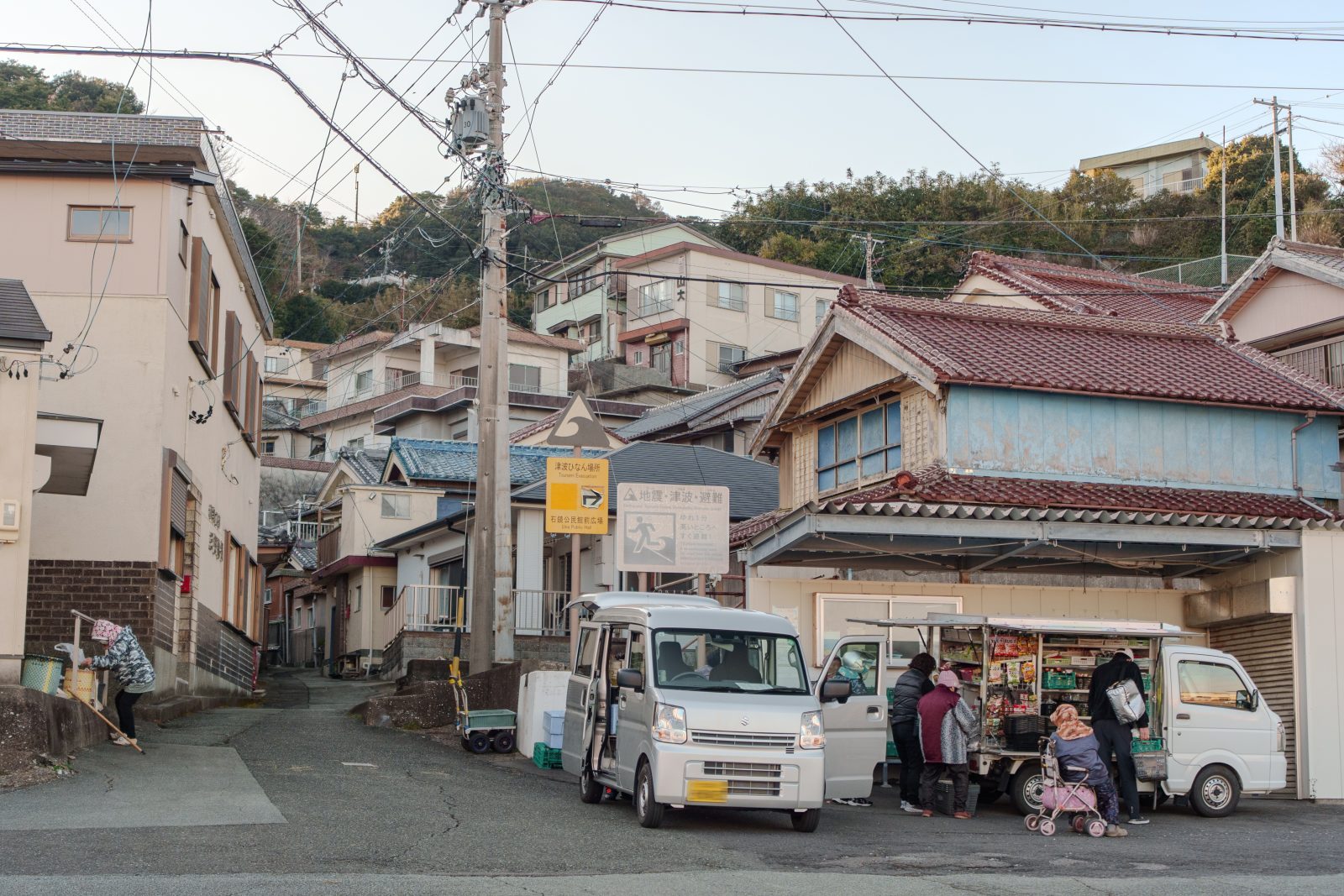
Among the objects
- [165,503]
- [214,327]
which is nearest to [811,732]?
[165,503]

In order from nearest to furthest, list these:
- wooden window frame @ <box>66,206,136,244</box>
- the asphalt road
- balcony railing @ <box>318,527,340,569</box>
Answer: the asphalt road, wooden window frame @ <box>66,206,136,244</box>, balcony railing @ <box>318,527,340,569</box>

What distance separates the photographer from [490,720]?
64.2 ft

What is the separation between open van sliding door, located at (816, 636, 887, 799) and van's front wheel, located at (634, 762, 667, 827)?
218cm

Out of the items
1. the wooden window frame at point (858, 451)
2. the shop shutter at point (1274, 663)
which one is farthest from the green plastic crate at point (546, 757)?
the shop shutter at point (1274, 663)

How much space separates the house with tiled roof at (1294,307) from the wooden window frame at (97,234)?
64.7ft

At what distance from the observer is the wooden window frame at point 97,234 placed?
68.6ft

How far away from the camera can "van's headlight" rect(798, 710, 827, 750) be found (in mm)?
12961

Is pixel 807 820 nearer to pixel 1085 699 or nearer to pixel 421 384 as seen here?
pixel 1085 699

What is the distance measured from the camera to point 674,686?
13297 mm

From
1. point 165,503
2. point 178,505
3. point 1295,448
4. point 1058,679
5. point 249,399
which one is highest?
point 249,399

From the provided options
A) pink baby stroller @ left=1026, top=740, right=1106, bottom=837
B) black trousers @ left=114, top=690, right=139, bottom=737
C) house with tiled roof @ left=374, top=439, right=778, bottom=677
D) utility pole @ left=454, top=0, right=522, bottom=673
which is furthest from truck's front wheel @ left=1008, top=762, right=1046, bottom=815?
house with tiled roof @ left=374, top=439, right=778, bottom=677

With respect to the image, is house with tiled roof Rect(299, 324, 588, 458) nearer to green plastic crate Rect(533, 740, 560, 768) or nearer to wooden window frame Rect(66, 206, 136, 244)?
wooden window frame Rect(66, 206, 136, 244)

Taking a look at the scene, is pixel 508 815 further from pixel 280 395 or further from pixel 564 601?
pixel 280 395

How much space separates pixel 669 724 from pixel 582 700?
9.32 ft
